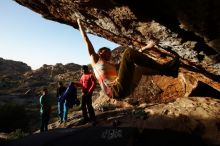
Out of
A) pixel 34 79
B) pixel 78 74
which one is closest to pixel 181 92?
pixel 78 74

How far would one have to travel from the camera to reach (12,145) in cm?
666

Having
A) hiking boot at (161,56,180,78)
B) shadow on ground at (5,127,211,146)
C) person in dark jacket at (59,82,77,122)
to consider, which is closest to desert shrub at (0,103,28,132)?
person in dark jacket at (59,82,77,122)

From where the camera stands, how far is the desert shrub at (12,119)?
28.4 metres

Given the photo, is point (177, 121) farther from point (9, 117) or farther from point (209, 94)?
point (9, 117)

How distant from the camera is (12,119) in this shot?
95.8ft

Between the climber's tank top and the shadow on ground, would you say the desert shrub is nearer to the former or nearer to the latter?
the shadow on ground

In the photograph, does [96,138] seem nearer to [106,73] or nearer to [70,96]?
[106,73]

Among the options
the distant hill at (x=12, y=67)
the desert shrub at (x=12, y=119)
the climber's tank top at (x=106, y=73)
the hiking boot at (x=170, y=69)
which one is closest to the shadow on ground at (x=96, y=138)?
the climber's tank top at (x=106, y=73)

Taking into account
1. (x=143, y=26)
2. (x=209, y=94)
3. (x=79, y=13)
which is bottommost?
(x=209, y=94)

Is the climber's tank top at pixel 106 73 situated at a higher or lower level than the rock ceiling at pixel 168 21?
lower

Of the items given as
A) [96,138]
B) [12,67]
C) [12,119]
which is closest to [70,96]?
[96,138]

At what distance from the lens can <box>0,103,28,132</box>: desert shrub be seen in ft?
93.2

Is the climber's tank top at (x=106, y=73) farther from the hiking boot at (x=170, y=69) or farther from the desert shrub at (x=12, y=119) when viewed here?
the desert shrub at (x=12, y=119)

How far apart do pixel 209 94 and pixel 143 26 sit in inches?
267
